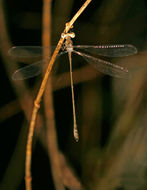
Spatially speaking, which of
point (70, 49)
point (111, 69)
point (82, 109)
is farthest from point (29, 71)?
point (82, 109)

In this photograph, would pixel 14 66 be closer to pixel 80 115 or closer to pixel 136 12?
pixel 80 115

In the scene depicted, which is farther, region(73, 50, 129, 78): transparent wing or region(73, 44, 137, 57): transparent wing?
region(73, 50, 129, 78): transparent wing

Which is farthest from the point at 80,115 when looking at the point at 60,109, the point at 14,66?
the point at 14,66

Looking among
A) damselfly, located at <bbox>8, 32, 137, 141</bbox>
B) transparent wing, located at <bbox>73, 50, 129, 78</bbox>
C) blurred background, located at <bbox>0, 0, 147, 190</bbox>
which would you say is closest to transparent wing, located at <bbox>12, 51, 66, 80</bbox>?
damselfly, located at <bbox>8, 32, 137, 141</bbox>

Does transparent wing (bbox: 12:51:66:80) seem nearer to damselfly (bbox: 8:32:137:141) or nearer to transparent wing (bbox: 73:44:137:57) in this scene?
damselfly (bbox: 8:32:137:141)

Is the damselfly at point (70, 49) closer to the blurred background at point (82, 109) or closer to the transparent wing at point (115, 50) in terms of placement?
the transparent wing at point (115, 50)

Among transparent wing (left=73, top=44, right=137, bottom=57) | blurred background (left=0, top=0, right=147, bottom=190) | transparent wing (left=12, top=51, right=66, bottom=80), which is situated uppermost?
transparent wing (left=73, top=44, right=137, bottom=57)

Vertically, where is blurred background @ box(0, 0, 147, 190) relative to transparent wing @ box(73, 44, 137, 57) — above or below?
below

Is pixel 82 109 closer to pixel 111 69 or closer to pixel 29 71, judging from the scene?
pixel 111 69

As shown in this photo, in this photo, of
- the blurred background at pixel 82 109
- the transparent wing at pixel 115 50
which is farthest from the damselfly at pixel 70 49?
the blurred background at pixel 82 109

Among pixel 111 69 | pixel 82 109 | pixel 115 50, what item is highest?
pixel 115 50
